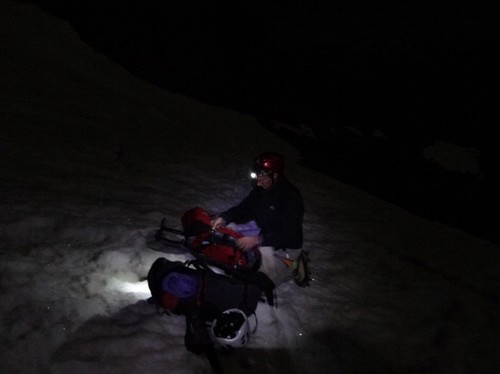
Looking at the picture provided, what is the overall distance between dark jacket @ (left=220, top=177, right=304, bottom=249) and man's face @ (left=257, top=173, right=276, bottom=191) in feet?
0.30

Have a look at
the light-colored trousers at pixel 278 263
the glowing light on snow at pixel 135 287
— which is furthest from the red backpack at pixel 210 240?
the glowing light on snow at pixel 135 287

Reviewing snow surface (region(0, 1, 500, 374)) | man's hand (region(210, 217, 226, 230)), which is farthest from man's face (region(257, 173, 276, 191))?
snow surface (region(0, 1, 500, 374))

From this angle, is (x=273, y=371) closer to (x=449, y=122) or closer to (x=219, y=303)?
(x=219, y=303)

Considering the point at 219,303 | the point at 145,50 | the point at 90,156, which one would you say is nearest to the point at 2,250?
the point at 219,303

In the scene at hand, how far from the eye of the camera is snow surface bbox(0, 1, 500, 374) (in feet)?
10.5

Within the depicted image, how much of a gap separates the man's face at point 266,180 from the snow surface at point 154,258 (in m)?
1.45

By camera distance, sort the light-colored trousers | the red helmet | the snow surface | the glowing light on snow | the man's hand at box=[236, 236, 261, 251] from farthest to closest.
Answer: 1. the red helmet
2. the light-colored trousers
3. the man's hand at box=[236, 236, 261, 251]
4. the glowing light on snow
5. the snow surface

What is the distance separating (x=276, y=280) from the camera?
4.47 meters

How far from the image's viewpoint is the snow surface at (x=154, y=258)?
3189 millimetres

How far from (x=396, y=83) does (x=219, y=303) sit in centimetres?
3833

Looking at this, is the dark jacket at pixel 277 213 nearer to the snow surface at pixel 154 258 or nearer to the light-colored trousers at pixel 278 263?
the light-colored trousers at pixel 278 263

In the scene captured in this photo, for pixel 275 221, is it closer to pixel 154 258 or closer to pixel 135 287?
pixel 154 258

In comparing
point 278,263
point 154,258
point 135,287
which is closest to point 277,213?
point 278,263

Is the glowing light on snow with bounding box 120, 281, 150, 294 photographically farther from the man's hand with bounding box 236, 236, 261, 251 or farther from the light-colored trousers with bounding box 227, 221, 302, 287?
the light-colored trousers with bounding box 227, 221, 302, 287
